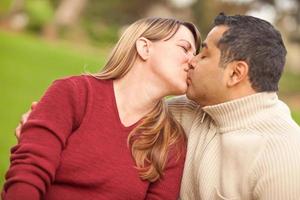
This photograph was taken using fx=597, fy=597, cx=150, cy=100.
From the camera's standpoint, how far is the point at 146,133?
2262 millimetres

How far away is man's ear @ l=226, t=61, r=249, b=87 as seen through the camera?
2.14 meters

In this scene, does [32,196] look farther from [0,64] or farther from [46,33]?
[46,33]

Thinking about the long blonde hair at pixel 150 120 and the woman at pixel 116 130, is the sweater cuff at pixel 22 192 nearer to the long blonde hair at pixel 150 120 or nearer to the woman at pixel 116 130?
the woman at pixel 116 130

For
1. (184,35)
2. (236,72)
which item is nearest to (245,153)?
(236,72)

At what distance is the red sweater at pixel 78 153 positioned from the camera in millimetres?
2012

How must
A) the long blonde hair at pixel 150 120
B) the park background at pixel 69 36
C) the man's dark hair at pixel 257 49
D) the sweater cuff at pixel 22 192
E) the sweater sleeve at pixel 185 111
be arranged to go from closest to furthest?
the sweater cuff at pixel 22 192, the man's dark hair at pixel 257 49, the long blonde hair at pixel 150 120, the sweater sleeve at pixel 185 111, the park background at pixel 69 36

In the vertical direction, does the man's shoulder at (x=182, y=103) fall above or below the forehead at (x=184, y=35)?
below

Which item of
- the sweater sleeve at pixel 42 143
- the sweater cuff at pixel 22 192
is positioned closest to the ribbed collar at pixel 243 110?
the sweater sleeve at pixel 42 143

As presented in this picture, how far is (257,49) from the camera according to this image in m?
2.12

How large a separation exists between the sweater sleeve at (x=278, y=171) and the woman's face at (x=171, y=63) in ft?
1.42

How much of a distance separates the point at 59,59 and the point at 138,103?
9938 millimetres

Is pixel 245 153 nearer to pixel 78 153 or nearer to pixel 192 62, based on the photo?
pixel 192 62

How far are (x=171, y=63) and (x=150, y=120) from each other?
236mm

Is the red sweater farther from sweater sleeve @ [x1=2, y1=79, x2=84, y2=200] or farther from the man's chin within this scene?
the man's chin
